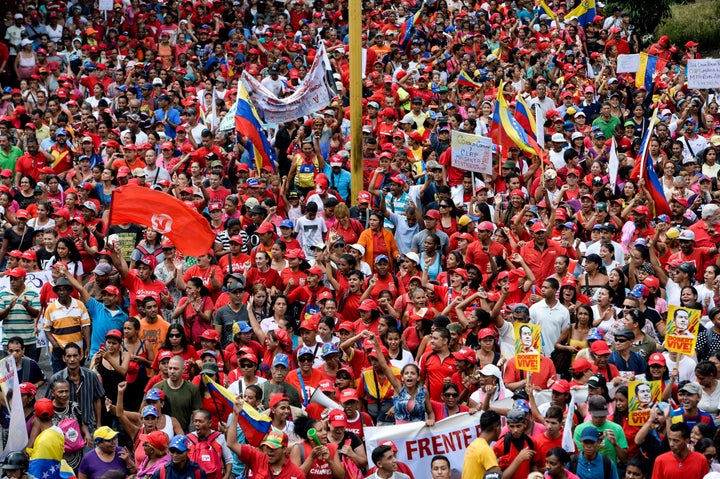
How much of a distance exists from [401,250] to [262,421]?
18.1 feet

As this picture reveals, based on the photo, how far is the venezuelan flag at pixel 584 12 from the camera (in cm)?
2561

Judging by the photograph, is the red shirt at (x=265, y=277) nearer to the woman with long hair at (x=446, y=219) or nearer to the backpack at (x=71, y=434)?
the woman with long hair at (x=446, y=219)

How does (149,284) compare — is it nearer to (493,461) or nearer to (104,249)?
(104,249)

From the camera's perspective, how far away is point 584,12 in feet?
84.4

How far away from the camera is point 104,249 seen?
15.6m

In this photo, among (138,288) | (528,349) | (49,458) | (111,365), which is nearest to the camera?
(49,458)

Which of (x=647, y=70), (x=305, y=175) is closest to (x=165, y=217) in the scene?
(x=305, y=175)

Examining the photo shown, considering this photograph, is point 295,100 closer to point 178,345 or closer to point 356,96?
point 356,96

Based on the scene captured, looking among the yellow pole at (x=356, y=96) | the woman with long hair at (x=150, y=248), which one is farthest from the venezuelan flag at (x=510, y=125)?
the woman with long hair at (x=150, y=248)

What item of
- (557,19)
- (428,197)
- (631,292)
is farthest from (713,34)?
(631,292)

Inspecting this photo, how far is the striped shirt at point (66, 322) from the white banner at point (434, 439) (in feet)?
13.3

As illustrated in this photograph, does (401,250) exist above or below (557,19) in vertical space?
below

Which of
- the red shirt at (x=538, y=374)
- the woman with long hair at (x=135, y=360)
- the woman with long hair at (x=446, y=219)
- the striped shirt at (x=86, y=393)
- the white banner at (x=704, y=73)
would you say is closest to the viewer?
the striped shirt at (x=86, y=393)

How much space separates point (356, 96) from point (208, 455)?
7.22 m
